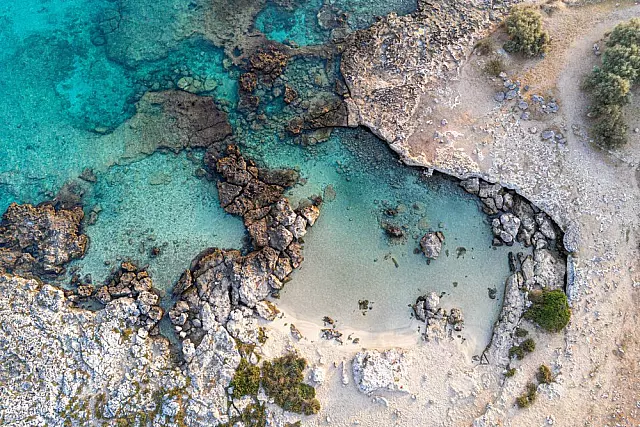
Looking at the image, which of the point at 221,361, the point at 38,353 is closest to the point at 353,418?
the point at 221,361

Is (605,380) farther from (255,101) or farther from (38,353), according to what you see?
(38,353)

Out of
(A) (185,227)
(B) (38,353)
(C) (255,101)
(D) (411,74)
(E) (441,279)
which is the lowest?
(B) (38,353)

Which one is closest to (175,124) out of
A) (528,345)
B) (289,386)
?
(289,386)

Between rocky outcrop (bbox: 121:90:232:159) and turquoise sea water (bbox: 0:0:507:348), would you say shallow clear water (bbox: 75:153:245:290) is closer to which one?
turquoise sea water (bbox: 0:0:507:348)

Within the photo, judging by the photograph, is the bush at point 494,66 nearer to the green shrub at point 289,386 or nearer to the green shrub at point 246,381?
the green shrub at point 289,386

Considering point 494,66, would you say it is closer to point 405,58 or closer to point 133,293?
point 405,58

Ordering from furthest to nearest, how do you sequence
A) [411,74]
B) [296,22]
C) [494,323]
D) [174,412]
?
1. [296,22]
2. [411,74]
3. [494,323]
4. [174,412]

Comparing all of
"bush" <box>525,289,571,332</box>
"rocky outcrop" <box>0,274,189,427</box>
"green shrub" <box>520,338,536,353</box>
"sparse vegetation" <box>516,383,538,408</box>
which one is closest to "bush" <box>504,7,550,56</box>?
"bush" <box>525,289,571,332</box>
